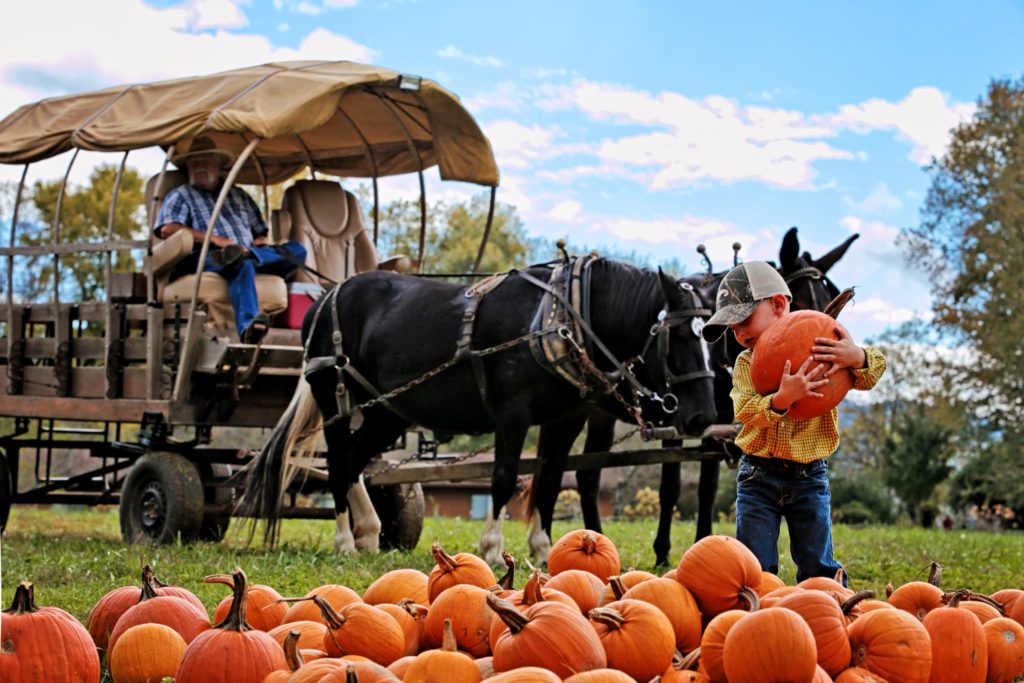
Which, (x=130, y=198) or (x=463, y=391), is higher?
(x=130, y=198)

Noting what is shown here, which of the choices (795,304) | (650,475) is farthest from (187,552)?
(650,475)

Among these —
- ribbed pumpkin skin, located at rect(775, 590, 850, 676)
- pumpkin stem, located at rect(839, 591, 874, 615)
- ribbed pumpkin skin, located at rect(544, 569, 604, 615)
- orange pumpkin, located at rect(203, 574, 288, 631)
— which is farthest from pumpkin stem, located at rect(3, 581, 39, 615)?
pumpkin stem, located at rect(839, 591, 874, 615)

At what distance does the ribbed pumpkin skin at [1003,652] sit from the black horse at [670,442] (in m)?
3.60

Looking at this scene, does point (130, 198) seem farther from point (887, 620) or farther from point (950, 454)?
point (887, 620)

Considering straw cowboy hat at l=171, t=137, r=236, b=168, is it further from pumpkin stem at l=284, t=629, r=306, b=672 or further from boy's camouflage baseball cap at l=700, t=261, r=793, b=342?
pumpkin stem at l=284, t=629, r=306, b=672

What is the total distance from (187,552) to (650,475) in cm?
1638

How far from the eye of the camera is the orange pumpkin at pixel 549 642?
2389 millimetres

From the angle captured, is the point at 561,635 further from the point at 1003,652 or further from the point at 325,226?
the point at 325,226

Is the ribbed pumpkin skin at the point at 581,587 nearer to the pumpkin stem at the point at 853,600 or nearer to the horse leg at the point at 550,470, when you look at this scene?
the pumpkin stem at the point at 853,600

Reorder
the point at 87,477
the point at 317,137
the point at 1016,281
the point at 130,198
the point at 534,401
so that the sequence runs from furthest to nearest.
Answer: the point at 130,198, the point at 1016,281, the point at 317,137, the point at 87,477, the point at 534,401

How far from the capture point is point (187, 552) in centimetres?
738

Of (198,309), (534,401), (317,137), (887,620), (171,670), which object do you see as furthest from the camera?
(317,137)

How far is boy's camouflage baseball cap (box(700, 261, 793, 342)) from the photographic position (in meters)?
3.84

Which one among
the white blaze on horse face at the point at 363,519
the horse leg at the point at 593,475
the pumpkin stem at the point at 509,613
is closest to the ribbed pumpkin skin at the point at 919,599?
the pumpkin stem at the point at 509,613
